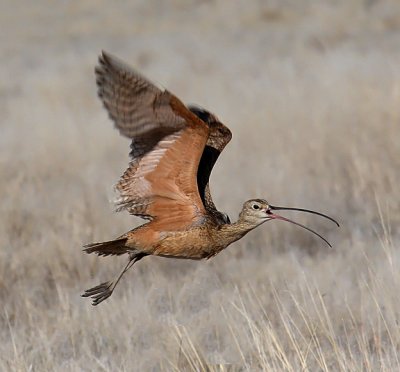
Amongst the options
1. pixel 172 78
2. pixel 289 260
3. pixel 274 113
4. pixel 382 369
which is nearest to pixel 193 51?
pixel 172 78

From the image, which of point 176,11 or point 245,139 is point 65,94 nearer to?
point 245,139

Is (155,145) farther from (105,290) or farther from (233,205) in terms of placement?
(233,205)

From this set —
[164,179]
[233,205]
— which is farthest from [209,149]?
[233,205]

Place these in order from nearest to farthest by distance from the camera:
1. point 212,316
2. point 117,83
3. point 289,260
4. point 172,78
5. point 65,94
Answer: point 117,83 → point 212,316 → point 289,260 → point 65,94 → point 172,78

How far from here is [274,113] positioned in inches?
431

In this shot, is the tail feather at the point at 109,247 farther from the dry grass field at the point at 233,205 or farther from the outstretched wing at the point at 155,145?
the dry grass field at the point at 233,205

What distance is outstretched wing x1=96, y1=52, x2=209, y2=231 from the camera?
455 centimetres

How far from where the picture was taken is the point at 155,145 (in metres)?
4.85

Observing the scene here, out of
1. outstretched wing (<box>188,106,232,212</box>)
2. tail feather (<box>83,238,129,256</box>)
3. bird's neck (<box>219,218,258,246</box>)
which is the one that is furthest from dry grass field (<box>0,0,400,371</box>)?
outstretched wing (<box>188,106,232,212</box>)

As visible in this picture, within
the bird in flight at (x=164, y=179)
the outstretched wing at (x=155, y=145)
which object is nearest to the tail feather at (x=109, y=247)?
the bird in flight at (x=164, y=179)

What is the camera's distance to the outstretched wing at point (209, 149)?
5371 mm

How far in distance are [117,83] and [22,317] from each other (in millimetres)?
2087

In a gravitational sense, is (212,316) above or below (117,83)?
below

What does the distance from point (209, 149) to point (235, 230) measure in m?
0.67
